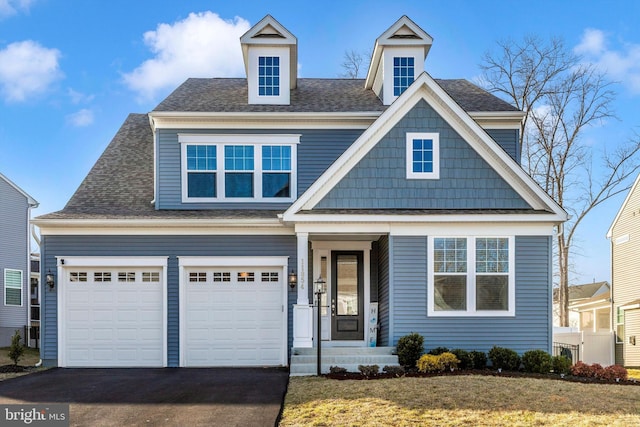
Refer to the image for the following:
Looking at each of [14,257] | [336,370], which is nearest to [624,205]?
[336,370]

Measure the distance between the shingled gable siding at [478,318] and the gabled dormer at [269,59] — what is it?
212 inches

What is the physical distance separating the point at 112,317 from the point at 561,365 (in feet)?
32.1

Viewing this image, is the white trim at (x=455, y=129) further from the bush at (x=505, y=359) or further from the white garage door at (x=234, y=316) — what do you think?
the bush at (x=505, y=359)

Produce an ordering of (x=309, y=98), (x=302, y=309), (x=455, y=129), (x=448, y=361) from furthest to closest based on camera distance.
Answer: (x=309, y=98)
(x=455, y=129)
(x=302, y=309)
(x=448, y=361)

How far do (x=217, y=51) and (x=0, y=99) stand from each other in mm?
6724

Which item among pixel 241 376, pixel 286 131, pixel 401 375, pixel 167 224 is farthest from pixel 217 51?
pixel 401 375

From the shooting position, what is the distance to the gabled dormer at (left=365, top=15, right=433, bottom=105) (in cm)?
1730

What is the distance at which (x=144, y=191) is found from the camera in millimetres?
16891

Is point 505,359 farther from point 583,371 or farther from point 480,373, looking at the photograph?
point 583,371

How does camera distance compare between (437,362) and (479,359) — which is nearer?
(437,362)

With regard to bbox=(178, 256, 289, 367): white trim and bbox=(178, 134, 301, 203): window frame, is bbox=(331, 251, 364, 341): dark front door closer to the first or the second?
bbox=(178, 256, 289, 367): white trim

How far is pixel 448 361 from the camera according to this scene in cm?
1280

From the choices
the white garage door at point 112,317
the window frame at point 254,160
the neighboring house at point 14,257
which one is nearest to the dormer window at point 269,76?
the window frame at point 254,160

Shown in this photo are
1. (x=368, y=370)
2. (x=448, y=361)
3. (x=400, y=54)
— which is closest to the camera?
(x=368, y=370)
